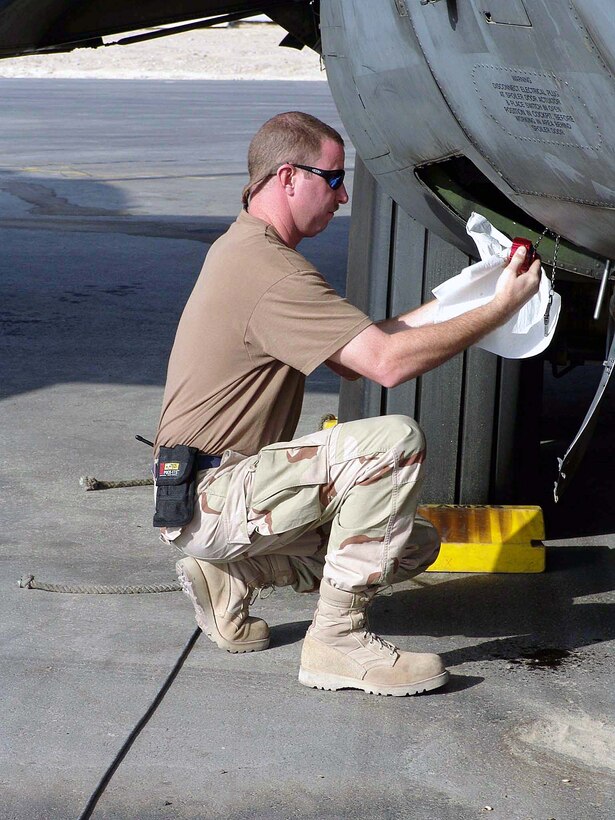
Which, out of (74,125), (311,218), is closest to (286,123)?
(311,218)

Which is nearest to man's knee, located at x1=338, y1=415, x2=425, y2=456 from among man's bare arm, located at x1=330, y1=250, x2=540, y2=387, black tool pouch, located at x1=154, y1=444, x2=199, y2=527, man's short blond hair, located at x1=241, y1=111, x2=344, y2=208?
man's bare arm, located at x1=330, y1=250, x2=540, y2=387

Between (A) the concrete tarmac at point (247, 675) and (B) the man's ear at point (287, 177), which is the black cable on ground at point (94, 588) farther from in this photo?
(B) the man's ear at point (287, 177)

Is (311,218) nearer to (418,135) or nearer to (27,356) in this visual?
(418,135)

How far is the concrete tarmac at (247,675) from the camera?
8.16ft

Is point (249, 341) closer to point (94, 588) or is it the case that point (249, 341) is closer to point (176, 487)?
point (176, 487)

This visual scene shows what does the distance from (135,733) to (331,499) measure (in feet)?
2.30

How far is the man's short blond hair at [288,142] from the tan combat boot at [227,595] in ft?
3.17

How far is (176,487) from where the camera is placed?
3.00 metres

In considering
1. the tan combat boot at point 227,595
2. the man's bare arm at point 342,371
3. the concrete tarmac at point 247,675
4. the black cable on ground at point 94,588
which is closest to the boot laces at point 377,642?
the concrete tarmac at point 247,675

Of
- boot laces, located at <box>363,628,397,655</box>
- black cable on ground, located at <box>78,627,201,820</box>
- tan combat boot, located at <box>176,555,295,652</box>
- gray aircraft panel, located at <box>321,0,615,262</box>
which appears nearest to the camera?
gray aircraft panel, located at <box>321,0,615,262</box>

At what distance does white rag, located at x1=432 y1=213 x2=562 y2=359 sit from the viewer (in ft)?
8.97

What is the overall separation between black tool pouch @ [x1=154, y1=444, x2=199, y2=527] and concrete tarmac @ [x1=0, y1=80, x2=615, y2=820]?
380 millimetres

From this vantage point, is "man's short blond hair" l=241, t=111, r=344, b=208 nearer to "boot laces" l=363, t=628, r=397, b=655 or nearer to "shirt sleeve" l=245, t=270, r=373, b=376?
"shirt sleeve" l=245, t=270, r=373, b=376

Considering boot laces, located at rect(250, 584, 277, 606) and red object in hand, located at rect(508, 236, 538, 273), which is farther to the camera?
boot laces, located at rect(250, 584, 277, 606)
